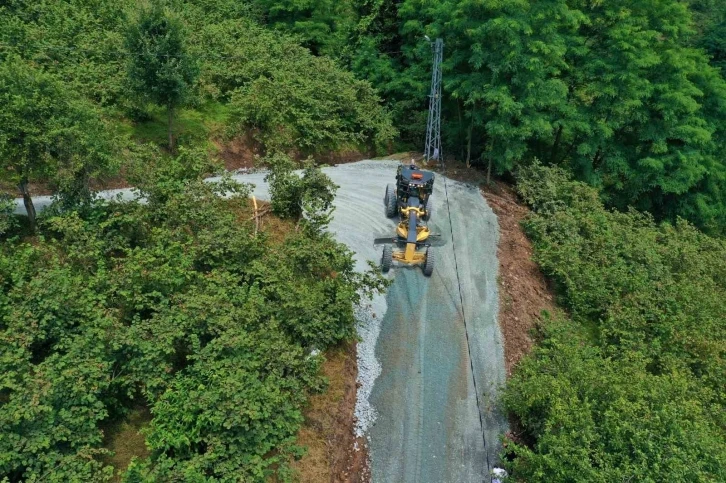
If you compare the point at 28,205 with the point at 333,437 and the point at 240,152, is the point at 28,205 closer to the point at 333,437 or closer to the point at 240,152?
the point at 240,152

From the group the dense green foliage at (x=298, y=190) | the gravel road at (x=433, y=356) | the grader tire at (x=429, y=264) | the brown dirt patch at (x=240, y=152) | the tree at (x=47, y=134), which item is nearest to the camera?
the gravel road at (x=433, y=356)

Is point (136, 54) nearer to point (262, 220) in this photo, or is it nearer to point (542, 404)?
point (262, 220)

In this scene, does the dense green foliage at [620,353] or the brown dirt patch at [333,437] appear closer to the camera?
the dense green foliage at [620,353]

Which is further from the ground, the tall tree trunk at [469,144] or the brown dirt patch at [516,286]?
the tall tree trunk at [469,144]

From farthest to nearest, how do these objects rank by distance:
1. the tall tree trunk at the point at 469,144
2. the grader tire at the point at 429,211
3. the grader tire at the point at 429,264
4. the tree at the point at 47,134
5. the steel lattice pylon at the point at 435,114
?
the tall tree trunk at the point at 469,144, the steel lattice pylon at the point at 435,114, the grader tire at the point at 429,211, the grader tire at the point at 429,264, the tree at the point at 47,134

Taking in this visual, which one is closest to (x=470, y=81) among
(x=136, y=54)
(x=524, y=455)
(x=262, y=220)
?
(x=262, y=220)

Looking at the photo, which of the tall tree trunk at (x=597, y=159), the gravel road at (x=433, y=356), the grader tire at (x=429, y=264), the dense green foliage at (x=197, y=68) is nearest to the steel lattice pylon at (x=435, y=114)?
the dense green foliage at (x=197, y=68)

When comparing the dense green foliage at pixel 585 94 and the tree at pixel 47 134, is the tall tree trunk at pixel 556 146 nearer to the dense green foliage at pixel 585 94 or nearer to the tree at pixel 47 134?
the dense green foliage at pixel 585 94
